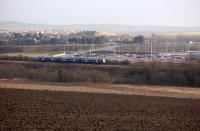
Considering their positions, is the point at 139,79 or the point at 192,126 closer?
the point at 192,126

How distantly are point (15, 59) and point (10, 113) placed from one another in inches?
1941

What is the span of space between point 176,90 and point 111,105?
1646 cm

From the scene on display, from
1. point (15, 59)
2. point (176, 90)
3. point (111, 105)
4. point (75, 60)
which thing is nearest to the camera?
point (111, 105)

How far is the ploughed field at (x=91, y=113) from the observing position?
2234 centimetres

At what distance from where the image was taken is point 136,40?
134m

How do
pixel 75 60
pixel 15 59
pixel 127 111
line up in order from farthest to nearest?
pixel 15 59, pixel 75 60, pixel 127 111

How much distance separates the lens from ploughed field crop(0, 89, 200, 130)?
22.3 metres

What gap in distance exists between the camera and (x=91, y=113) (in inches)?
1036

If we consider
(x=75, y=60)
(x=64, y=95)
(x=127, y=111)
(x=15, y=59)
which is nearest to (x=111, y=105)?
(x=127, y=111)

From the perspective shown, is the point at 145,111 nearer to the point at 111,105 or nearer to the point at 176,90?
the point at 111,105

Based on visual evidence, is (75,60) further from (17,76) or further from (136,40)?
(136,40)

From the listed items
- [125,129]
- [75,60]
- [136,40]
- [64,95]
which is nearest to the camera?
[125,129]

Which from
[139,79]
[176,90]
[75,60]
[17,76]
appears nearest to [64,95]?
[176,90]

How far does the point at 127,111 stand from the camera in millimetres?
27547
